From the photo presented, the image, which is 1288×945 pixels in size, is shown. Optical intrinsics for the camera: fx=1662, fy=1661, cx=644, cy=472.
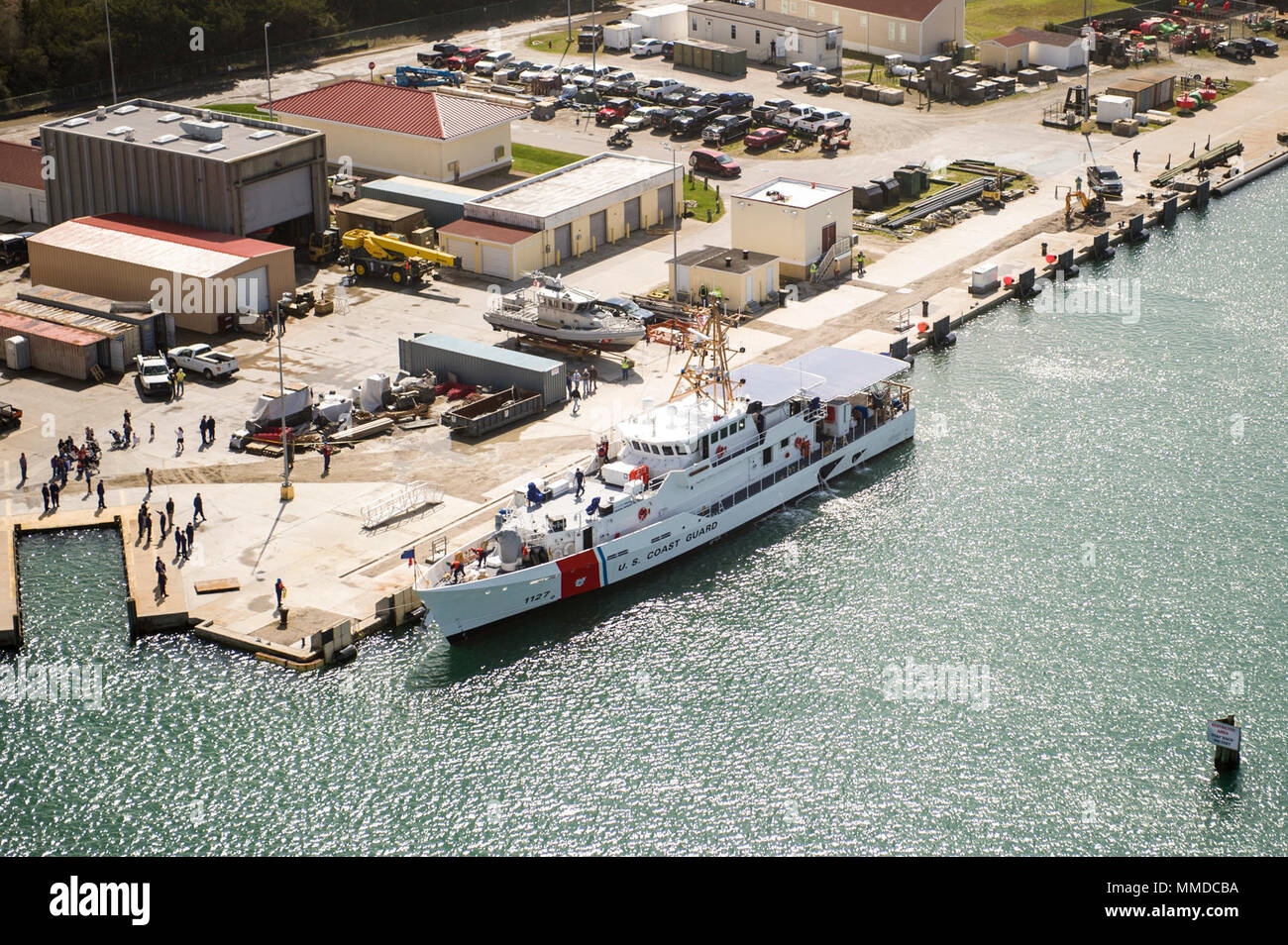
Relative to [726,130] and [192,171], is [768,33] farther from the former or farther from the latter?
[192,171]

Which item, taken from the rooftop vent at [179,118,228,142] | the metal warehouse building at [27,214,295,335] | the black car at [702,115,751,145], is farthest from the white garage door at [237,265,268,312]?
the black car at [702,115,751,145]

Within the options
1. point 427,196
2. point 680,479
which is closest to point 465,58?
point 427,196

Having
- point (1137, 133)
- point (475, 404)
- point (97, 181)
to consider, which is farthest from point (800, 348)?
point (1137, 133)

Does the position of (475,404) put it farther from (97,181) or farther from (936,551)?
(97,181)

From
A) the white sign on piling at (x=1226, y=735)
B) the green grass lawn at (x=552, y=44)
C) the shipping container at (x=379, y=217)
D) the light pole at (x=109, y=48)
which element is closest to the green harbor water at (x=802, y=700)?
the white sign on piling at (x=1226, y=735)

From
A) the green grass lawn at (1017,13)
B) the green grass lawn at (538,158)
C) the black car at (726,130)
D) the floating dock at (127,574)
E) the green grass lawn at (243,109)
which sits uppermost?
the green grass lawn at (1017,13)

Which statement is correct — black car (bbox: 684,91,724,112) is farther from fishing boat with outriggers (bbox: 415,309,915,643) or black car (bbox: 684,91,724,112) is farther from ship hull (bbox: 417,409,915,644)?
ship hull (bbox: 417,409,915,644)

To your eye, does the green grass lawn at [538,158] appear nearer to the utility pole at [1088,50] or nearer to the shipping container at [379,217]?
the shipping container at [379,217]
